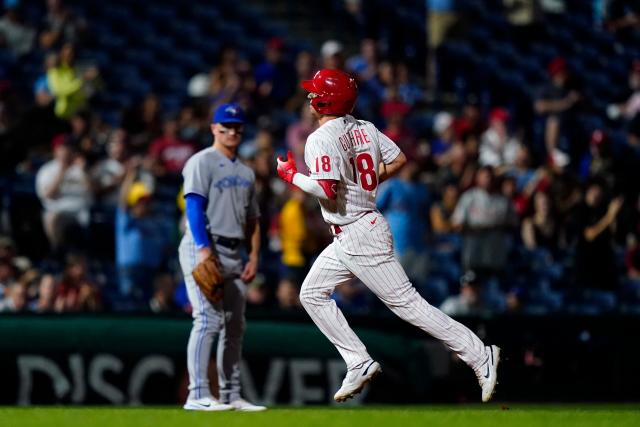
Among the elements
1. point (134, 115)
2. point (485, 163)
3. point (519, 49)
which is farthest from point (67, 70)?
point (519, 49)

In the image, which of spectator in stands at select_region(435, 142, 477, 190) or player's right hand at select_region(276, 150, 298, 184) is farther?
spectator in stands at select_region(435, 142, 477, 190)

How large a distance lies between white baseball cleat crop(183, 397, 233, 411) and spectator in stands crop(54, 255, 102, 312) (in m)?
3.43

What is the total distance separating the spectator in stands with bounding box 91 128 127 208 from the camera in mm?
12297

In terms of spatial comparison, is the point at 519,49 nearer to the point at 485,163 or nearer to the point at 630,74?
the point at 630,74

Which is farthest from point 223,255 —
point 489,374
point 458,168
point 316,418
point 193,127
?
point 458,168

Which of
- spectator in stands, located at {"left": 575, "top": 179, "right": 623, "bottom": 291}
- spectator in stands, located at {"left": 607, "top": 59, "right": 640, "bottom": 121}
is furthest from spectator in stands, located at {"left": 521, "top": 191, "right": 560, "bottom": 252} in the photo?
spectator in stands, located at {"left": 607, "top": 59, "right": 640, "bottom": 121}

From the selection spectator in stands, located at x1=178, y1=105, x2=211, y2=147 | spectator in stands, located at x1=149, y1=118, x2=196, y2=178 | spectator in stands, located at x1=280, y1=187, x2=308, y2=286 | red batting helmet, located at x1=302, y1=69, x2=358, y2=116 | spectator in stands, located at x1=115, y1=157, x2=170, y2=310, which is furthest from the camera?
spectator in stands, located at x1=178, y1=105, x2=211, y2=147

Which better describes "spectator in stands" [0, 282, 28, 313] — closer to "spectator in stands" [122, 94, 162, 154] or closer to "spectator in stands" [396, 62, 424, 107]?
"spectator in stands" [122, 94, 162, 154]

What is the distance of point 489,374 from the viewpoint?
6.96 m

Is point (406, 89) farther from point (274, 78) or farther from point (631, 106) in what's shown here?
point (631, 106)

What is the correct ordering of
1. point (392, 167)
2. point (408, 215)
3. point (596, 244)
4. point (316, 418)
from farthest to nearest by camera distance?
point (596, 244) → point (408, 215) → point (392, 167) → point (316, 418)

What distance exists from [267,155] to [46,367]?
344 centimetres

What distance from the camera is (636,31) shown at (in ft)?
59.5

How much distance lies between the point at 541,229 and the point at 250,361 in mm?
4135
